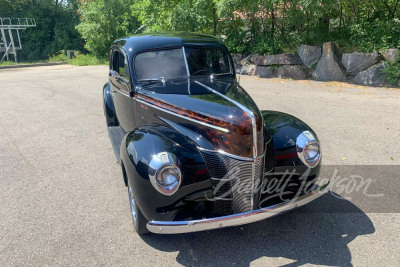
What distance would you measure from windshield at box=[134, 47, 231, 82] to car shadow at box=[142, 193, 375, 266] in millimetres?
1934

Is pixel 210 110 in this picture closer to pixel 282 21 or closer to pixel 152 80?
pixel 152 80

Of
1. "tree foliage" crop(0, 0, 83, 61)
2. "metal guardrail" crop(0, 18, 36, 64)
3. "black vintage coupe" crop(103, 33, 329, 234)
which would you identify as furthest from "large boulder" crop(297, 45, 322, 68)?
"metal guardrail" crop(0, 18, 36, 64)

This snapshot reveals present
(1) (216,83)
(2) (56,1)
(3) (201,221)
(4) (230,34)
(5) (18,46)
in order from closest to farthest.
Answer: (3) (201,221), (1) (216,83), (4) (230,34), (5) (18,46), (2) (56,1)

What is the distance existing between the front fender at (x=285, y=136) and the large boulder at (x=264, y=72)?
10.2 m

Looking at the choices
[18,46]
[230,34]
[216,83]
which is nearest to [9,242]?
[216,83]

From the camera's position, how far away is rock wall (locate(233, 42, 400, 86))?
414 inches

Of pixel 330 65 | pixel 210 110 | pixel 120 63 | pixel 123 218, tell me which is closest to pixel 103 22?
pixel 330 65

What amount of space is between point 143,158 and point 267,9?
12.2m

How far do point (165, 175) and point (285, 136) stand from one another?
1.39 meters

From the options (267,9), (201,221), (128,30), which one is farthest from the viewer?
(128,30)

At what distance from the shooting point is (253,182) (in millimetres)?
2859

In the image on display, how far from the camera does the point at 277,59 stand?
13102 millimetres

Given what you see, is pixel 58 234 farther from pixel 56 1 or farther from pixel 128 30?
pixel 56 1

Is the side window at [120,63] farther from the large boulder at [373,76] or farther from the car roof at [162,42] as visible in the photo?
the large boulder at [373,76]
